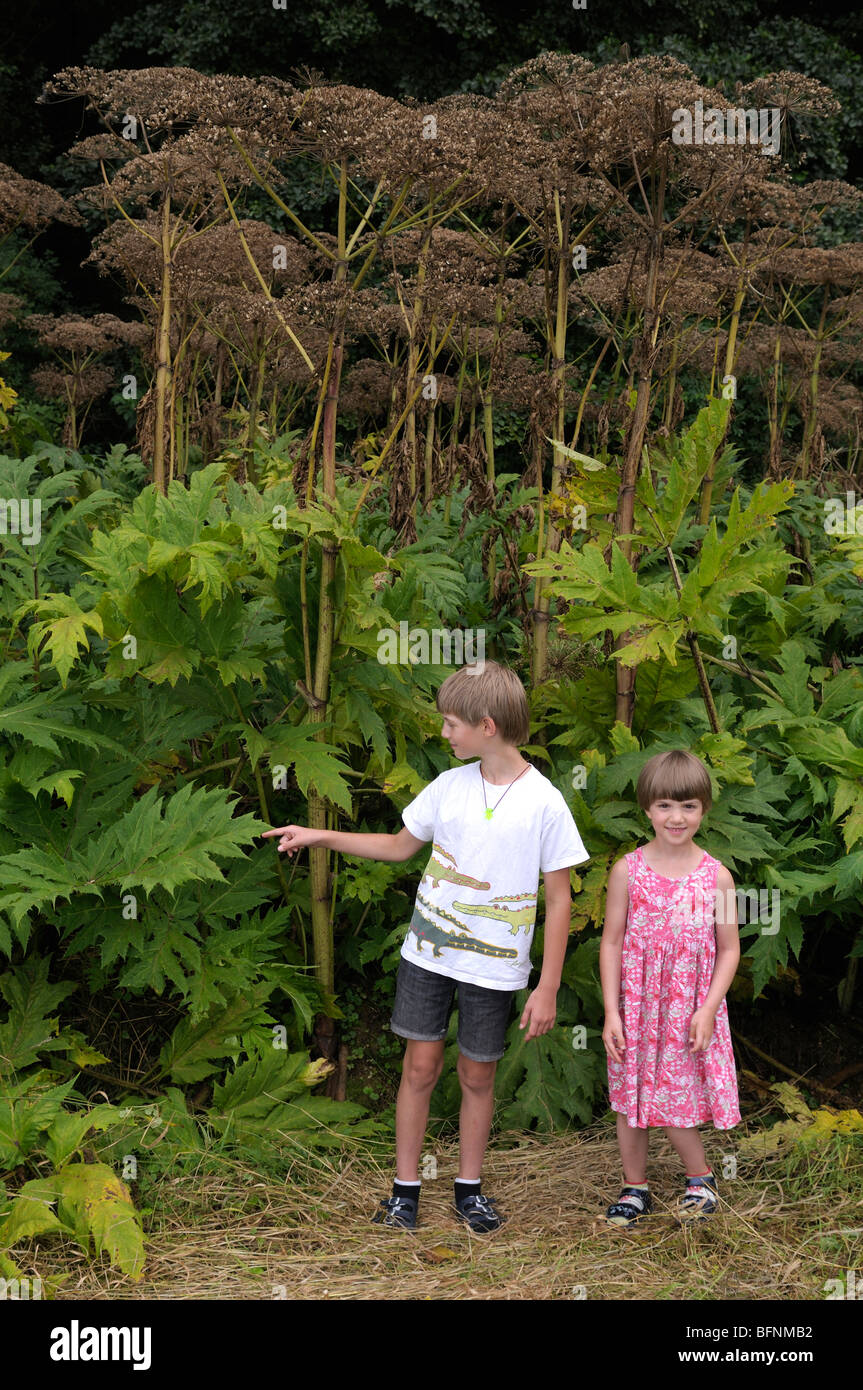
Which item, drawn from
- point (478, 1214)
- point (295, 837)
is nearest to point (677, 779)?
point (295, 837)

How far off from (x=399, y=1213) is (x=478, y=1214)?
0.20 metres

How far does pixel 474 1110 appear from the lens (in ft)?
10.6

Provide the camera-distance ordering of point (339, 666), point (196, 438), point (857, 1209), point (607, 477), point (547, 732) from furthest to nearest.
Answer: point (196, 438)
point (547, 732)
point (607, 477)
point (339, 666)
point (857, 1209)

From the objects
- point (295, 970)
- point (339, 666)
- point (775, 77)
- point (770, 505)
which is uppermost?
point (775, 77)

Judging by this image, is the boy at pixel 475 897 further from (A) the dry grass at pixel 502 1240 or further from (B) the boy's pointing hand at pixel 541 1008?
(A) the dry grass at pixel 502 1240

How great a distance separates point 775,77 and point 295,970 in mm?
3683

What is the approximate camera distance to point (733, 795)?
3.68 m

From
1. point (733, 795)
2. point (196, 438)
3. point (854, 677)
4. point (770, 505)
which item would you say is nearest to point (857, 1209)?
point (733, 795)

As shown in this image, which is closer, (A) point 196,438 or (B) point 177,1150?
(B) point 177,1150

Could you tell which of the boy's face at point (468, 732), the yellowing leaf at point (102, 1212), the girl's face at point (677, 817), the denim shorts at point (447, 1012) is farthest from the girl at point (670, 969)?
the yellowing leaf at point (102, 1212)

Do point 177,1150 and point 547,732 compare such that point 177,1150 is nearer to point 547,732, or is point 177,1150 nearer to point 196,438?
point 547,732

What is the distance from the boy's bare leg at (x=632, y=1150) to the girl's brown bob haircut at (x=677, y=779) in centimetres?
84

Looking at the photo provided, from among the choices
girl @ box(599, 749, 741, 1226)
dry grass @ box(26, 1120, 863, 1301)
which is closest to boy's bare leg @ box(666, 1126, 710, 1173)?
girl @ box(599, 749, 741, 1226)

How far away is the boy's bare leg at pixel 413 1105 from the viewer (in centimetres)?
322
